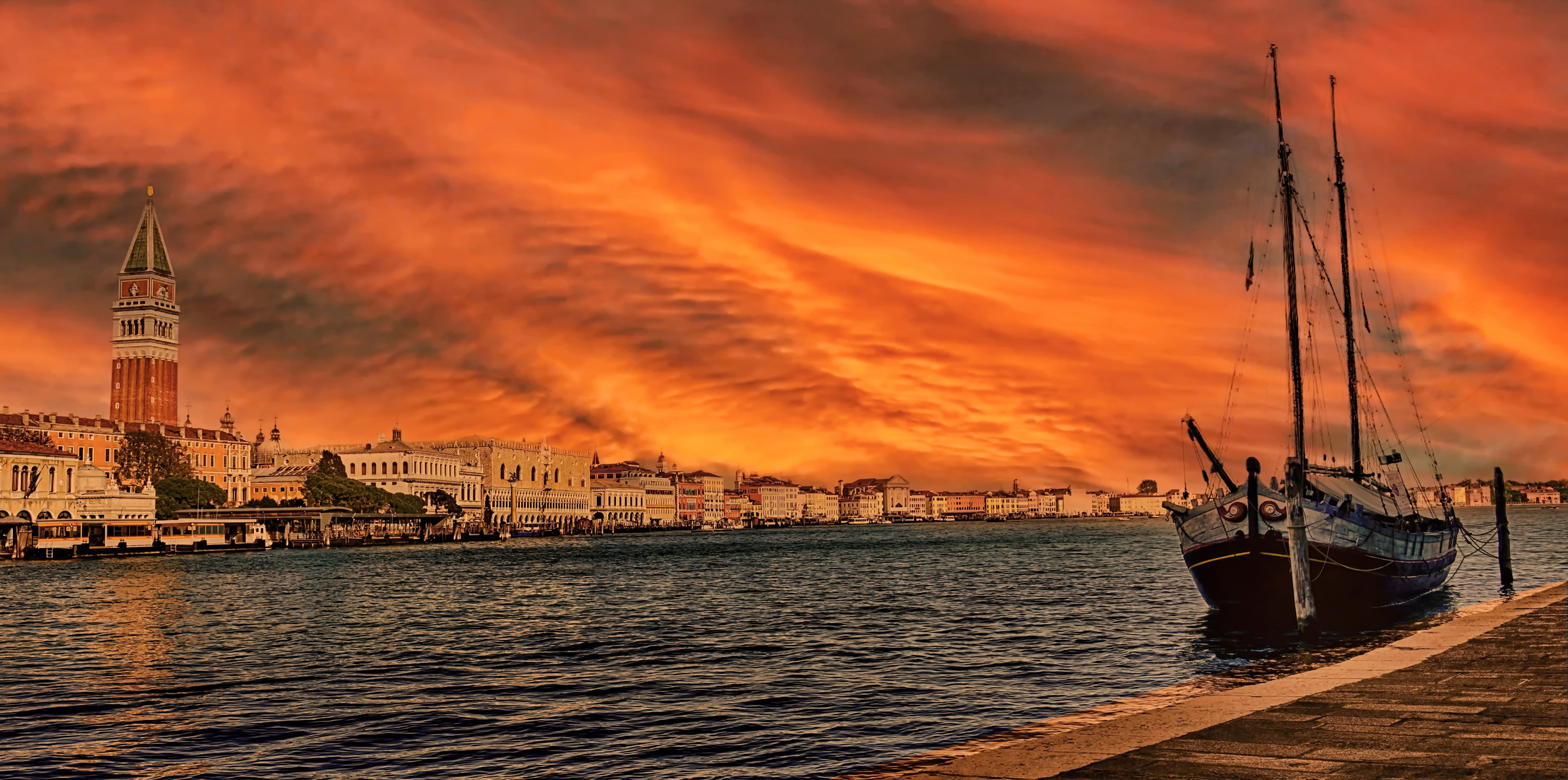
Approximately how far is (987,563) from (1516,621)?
76.2 meters

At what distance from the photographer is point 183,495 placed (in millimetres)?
170000

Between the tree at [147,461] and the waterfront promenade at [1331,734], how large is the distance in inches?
7318

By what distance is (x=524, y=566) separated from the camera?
4043 inches

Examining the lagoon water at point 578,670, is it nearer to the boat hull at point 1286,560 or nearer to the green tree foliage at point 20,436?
the boat hull at point 1286,560

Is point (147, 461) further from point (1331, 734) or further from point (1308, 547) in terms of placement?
point (1331, 734)

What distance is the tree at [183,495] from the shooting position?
165m

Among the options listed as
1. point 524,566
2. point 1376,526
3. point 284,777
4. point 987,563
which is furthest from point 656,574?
point 284,777

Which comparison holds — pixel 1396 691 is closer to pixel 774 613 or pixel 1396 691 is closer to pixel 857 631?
pixel 857 631

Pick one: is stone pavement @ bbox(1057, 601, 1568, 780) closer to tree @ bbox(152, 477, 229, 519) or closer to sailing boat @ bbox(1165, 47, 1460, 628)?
sailing boat @ bbox(1165, 47, 1460, 628)

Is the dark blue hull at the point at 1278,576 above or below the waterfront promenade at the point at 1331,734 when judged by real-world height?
below

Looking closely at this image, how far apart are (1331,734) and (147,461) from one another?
198787 millimetres

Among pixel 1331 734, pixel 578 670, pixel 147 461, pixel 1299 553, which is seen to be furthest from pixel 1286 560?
pixel 147 461

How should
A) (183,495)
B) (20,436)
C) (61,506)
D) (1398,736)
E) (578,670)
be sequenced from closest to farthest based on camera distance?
(1398,736)
(578,670)
(61,506)
(20,436)
(183,495)

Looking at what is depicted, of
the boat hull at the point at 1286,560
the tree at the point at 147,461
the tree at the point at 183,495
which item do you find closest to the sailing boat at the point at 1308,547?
the boat hull at the point at 1286,560
